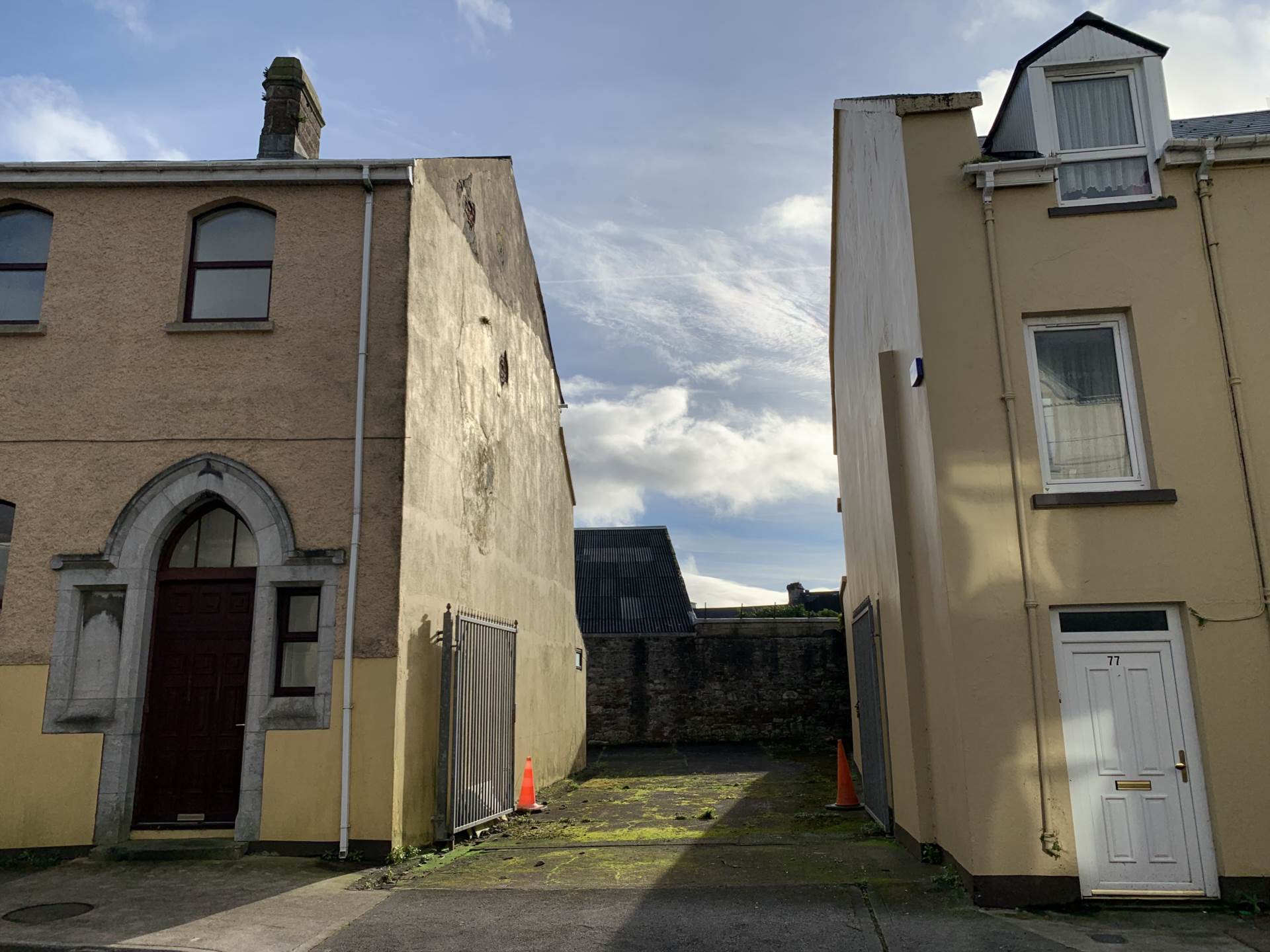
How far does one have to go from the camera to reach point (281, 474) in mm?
9516

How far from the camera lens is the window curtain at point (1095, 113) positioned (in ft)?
27.1

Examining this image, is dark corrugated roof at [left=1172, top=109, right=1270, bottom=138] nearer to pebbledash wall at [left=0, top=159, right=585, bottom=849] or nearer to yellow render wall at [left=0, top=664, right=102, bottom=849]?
pebbledash wall at [left=0, top=159, right=585, bottom=849]

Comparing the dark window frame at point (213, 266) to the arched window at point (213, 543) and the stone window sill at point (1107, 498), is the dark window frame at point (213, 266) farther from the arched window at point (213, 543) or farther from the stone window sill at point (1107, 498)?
the stone window sill at point (1107, 498)

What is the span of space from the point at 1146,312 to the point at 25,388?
37.4 ft

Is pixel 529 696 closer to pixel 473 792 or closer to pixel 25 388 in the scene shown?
pixel 473 792

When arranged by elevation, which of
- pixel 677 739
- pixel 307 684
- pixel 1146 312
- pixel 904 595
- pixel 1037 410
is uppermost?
pixel 1146 312

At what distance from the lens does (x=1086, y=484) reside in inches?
300

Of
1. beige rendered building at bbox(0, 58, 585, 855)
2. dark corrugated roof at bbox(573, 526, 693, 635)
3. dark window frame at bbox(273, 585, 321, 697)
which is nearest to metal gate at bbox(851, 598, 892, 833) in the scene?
beige rendered building at bbox(0, 58, 585, 855)

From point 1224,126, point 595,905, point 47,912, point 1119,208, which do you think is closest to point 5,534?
point 47,912

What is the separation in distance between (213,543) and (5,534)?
2.22 m

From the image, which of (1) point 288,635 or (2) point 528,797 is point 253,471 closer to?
(1) point 288,635

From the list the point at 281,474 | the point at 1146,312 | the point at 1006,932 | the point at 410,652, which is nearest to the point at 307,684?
the point at 410,652

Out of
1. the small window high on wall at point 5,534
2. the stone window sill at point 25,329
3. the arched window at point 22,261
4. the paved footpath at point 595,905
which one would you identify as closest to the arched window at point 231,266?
the stone window sill at point 25,329

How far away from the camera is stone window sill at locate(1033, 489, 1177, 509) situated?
7383mm
